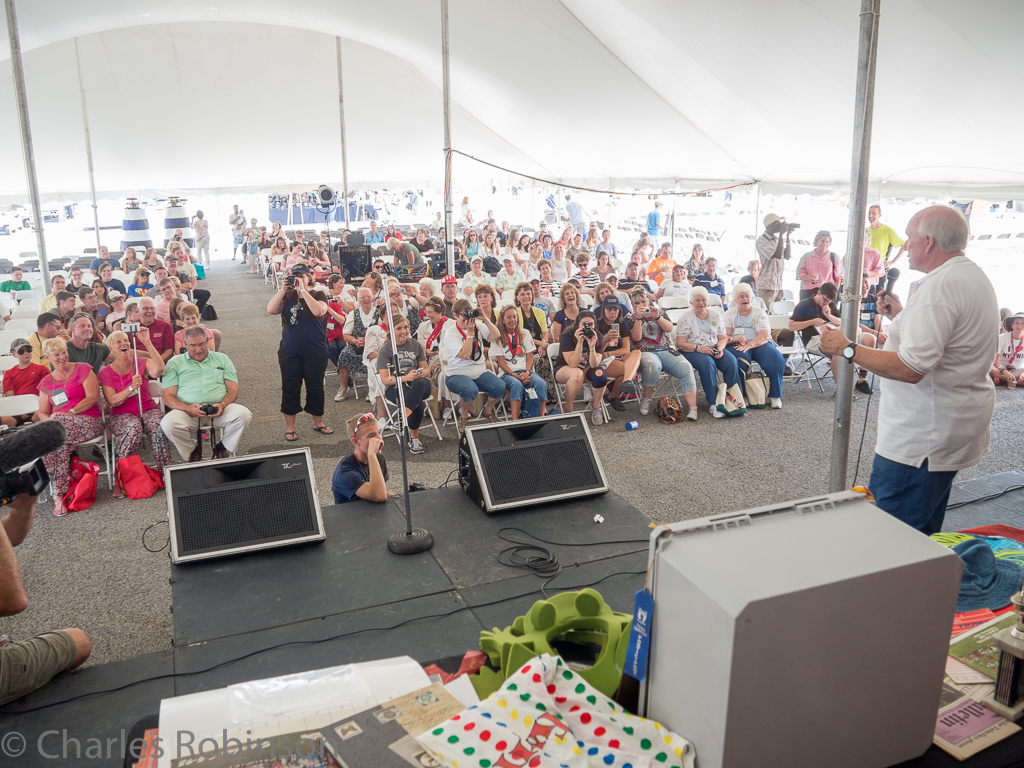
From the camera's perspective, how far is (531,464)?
3.61m

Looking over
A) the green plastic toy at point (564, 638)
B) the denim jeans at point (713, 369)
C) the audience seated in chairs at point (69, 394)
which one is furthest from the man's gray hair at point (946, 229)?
the audience seated in chairs at point (69, 394)

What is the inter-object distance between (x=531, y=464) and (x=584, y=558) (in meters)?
0.68

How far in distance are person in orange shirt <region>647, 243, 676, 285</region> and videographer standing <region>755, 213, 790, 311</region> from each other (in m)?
1.71

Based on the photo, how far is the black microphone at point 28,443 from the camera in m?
2.03

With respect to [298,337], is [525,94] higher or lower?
higher

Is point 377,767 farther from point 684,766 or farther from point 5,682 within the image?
point 5,682

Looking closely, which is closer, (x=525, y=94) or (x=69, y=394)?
(x=69, y=394)

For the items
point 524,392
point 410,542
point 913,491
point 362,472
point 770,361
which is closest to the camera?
point 913,491

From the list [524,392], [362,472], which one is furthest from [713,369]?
[362,472]

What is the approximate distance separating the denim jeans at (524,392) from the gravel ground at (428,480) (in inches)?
23.6

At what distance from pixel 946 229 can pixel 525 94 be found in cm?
1414

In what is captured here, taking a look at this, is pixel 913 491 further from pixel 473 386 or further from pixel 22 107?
pixel 22 107

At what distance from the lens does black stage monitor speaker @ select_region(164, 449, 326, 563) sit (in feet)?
10.2

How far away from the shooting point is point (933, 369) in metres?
2.74
